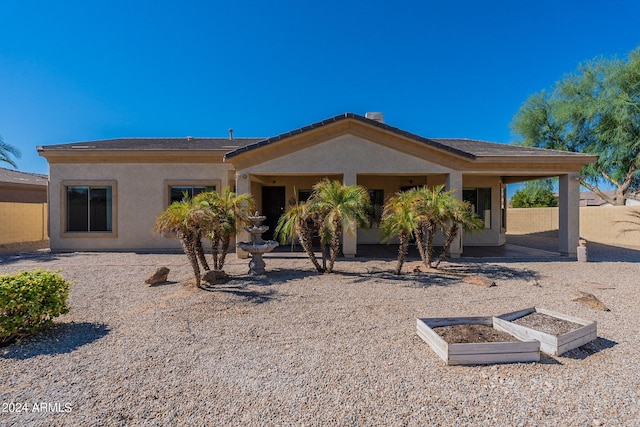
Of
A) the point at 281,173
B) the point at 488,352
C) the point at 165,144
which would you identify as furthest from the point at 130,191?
the point at 488,352

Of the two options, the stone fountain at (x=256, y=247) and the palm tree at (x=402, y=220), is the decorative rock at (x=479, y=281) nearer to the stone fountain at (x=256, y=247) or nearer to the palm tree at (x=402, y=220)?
the palm tree at (x=402, y=220)

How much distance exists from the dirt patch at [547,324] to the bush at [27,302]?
746 cm

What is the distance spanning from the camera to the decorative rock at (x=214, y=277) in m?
8.20

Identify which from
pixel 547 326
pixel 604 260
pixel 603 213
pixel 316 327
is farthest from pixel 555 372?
pixel 603 213

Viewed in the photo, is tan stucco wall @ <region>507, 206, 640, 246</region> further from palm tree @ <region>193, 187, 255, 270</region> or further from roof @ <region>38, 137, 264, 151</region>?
palm tree @ <region>193, 187, 255, 270</region>

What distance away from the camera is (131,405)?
3.27 metres

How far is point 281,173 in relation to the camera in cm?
1201

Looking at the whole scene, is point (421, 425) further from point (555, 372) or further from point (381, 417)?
point (555, 372)

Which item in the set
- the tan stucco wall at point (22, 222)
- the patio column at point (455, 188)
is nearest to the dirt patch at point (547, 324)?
the patio column at point (455, 188)

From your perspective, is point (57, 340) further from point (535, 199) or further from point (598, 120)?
point (535, 199)

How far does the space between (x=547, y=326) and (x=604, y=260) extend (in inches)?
402

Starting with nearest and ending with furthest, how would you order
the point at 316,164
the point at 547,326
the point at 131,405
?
the point at 131,405 → the point at 547,326 → the point at 316,164

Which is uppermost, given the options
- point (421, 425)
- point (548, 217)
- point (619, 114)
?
point (619, 114)

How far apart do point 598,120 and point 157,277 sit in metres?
28.9
